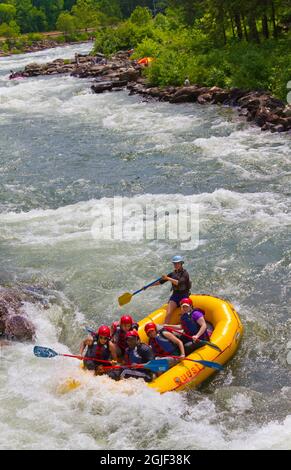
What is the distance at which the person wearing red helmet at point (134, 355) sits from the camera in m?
7.79

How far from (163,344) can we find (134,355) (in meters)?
0.50

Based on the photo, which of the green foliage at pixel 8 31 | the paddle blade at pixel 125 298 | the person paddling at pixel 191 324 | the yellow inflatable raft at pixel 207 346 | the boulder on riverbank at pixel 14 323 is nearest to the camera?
the yellow inflatable raft at pixel 207 346

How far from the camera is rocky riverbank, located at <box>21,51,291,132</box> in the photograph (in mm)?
19500

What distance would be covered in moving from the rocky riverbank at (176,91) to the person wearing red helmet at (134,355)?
12520 mm

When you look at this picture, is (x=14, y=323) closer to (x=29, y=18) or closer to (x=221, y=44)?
(x=221, y=44)

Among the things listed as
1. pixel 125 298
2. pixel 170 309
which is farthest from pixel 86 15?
pixel 170 309

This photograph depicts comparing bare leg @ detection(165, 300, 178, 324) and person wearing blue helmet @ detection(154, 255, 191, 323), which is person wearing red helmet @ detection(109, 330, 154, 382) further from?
person wearing blue helmet @ detection(154, 255, 191, 323)

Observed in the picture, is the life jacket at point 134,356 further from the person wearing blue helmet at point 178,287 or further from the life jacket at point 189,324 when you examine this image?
the person wearing blue helmet at point 178,287

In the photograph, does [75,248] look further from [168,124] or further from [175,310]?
[168,124]

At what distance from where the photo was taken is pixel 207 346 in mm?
8219

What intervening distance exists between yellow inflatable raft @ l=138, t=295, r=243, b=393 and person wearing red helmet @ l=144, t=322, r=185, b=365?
0.77 ft

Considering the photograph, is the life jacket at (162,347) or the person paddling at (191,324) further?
the person paddling at (191,324)

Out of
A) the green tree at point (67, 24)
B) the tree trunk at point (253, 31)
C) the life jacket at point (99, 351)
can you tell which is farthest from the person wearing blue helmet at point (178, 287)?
A: the green tree at point (67, 24)

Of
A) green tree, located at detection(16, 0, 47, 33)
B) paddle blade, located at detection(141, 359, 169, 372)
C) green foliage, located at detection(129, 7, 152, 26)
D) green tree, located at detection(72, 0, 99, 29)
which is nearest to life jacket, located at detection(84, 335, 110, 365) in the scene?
paddle blade, located at detection(141, 359, 169, 372)
